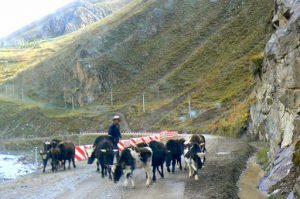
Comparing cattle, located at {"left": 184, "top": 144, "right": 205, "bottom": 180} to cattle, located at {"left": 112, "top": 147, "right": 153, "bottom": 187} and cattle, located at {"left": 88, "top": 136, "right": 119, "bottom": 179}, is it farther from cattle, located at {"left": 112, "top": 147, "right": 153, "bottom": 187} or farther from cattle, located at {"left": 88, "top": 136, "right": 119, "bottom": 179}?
cattle, located at {"left": 88, "top": 136, "right": 119, "bottom": 179}

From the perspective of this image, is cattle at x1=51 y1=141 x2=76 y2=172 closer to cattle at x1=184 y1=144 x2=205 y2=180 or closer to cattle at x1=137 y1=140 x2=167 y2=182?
cattle at x1=137 y1=140 x2=167 y2=182

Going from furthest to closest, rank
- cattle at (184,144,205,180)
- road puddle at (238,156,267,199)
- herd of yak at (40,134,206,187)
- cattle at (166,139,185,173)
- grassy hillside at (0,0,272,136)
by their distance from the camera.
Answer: grassy hillside at (0,0,272,136), cattle at (166,139,185,173), cattle at (184,144,205,180), herd of yak at (40,134,206,187), road puddle at (238,156,267,199)

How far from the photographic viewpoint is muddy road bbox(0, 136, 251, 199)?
15.9 m

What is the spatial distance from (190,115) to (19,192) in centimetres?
6439

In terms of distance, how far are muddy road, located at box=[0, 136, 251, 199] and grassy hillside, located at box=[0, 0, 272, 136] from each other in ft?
155

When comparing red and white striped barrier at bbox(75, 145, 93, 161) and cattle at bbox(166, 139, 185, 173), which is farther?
red and white striped barrier at bbox(75, 145, 93, 161)

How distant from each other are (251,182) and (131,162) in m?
4.70

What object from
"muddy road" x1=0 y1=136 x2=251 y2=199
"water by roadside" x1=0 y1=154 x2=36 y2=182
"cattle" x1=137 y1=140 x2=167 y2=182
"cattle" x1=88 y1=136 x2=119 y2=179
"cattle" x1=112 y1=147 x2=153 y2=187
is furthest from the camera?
"water by roadside" x1=0 y1=154 x2=36 y2=182

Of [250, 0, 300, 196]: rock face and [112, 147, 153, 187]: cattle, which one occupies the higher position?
[250, 0, 300, 196]: rock face

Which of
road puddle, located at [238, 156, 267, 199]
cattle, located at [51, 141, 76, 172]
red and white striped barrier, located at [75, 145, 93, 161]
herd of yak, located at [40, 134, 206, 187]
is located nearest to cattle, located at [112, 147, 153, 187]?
herd of yak, located at [40, 134, 206, 187]

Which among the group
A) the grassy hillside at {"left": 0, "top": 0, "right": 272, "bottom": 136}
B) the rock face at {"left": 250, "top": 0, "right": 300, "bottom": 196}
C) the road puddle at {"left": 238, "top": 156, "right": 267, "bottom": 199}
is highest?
the grassy hillside at {"left": 0, "top": 0, "right": 272, "bottom": 136}

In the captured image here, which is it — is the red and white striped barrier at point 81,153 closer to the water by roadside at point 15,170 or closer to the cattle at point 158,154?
the water by roadside at point 15,170

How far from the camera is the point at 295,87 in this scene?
645 inches

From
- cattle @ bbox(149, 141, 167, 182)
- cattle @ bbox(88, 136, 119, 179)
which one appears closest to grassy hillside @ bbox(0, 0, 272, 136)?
cattle @ bbox(88, 136, 119, 179)
